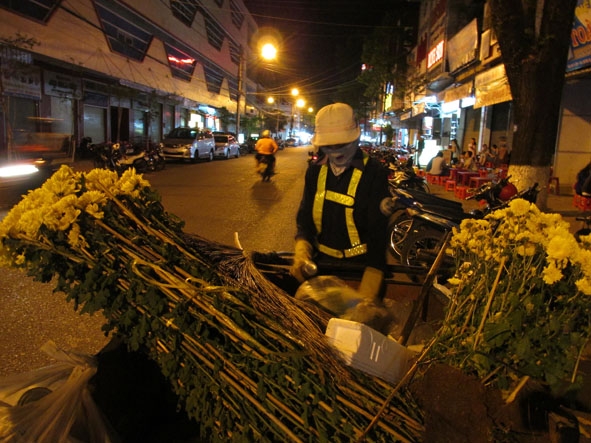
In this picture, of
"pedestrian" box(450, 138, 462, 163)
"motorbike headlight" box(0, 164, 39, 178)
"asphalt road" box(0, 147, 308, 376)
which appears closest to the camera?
"asphalt road" box(0, 147, 308, 376)

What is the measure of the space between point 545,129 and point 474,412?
7.55 metres

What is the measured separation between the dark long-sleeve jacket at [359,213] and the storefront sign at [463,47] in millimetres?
15546

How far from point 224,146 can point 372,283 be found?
28566mm

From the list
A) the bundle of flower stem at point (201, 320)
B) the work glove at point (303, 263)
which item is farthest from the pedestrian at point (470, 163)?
the bundle of flower stem at point (201, 320)

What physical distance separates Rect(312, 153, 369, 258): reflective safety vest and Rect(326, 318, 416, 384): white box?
1.17 m

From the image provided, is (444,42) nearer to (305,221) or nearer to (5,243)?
(305,221)

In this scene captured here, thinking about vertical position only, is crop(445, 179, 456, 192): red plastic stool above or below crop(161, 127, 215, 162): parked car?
below

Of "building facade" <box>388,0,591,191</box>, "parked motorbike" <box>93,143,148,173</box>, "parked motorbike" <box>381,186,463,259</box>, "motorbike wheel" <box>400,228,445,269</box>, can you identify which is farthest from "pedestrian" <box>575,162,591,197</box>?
"parked motorbike" <box>93,143,148,173</box>

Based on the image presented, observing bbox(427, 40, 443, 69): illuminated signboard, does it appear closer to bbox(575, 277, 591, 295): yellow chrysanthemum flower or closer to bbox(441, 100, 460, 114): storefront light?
bbox(441, 100, 460, 114): storefront light

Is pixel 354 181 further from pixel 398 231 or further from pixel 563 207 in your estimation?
pixel 563 207

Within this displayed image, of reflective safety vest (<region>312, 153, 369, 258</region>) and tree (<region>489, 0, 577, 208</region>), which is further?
tree (<region>489, 0, 577, 208</region>)

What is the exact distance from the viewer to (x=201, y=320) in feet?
5.26

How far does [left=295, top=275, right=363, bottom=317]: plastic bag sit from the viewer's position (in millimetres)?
2170

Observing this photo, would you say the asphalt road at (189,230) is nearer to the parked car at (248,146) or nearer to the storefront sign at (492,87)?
the storefront sign at (492,87)
